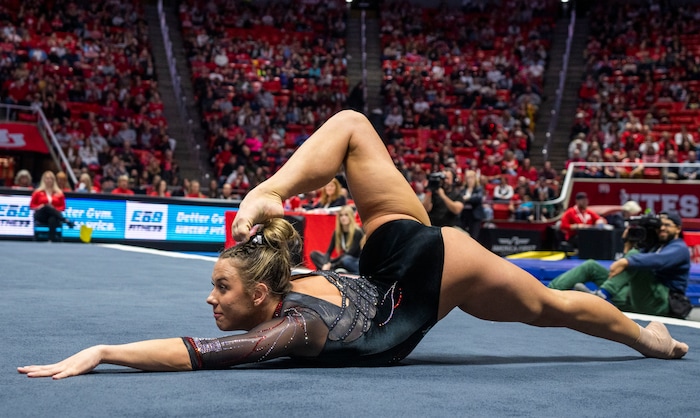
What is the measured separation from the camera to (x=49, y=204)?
11945mm

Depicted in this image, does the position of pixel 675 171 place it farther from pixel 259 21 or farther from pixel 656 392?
pixel 656 392

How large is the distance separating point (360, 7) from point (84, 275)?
1917 cm

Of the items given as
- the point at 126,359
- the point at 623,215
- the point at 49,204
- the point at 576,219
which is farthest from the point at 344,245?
the point at 126,359

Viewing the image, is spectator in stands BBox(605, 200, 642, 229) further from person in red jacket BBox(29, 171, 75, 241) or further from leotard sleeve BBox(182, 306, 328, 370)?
leotard sleeve BBox(182, 306, 328, 370)

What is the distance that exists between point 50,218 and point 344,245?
4939 millimetres

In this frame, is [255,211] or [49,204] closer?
[255,211]

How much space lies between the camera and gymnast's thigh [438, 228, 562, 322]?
270 centimetres

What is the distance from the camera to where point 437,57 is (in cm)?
2203

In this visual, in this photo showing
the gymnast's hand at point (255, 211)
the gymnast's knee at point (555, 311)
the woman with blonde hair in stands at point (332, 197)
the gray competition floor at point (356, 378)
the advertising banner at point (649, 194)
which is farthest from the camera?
the advertising banner at point (649, 194)

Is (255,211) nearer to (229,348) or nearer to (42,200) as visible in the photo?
(229,348)

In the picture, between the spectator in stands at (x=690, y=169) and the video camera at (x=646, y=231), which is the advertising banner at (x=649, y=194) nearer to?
the spectator in stands at (x=690, y=169)

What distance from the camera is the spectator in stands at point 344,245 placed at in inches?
356

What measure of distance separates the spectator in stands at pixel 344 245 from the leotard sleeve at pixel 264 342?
6.40 metres

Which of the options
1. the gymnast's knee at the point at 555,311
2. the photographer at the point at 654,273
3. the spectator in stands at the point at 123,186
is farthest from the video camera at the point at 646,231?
the spectator in stands at the point at 123,186
